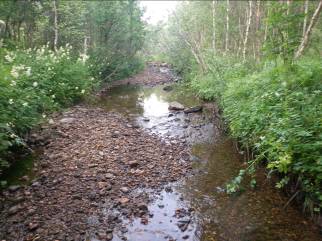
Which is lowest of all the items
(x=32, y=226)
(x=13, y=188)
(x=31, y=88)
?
(x=32, y=226)

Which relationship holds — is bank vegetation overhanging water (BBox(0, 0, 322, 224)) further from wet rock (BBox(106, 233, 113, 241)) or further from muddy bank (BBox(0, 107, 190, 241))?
wet rock (BBox(106, 233, 113, 241))

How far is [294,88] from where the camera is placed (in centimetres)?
599

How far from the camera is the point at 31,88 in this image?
7004mm

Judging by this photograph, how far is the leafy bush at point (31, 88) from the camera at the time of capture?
18.1ft

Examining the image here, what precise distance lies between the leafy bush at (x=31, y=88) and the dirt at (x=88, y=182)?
79 cm

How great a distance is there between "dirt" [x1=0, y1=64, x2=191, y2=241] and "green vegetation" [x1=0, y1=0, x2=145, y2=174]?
2.71ft

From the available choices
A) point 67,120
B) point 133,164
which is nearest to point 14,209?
point 133,164

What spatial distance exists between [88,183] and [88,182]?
38 mm

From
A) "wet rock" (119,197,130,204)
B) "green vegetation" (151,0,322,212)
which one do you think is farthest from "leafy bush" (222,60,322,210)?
"wet rock" (119,197,130,204)

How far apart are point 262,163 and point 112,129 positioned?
14.8ft

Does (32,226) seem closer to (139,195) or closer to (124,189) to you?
(124,189)

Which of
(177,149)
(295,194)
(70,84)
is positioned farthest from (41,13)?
(295,194)

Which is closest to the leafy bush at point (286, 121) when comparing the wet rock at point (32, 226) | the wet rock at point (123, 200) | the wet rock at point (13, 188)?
the wet rock at point (123, 200)

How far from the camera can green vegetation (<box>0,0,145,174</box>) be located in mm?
5973
